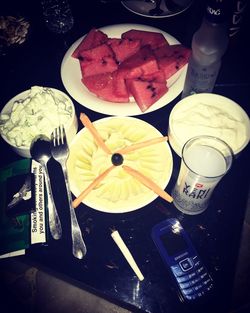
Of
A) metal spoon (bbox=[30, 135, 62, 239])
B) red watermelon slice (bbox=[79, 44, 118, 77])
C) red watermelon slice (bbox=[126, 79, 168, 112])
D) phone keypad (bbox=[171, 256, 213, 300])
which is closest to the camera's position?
phone keypad (bbox=[171, 256, 213, 300])

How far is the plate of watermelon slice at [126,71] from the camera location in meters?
1.27

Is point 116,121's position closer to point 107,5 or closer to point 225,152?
point 225,152

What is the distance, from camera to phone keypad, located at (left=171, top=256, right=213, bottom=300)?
0.91 metres

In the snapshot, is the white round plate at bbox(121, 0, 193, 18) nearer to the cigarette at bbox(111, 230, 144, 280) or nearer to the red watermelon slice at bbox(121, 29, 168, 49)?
the red watermelon slice at bbox(121, 29, 168, 49)

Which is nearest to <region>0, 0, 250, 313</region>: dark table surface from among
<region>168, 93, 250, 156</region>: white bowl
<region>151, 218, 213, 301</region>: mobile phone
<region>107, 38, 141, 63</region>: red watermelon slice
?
<region>151, 218, 213, 301</region>: mobile phone

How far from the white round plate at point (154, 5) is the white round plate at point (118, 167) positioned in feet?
3.11

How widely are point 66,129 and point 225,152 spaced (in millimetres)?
652

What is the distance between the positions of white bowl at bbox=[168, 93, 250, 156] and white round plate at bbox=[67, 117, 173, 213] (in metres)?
0.08

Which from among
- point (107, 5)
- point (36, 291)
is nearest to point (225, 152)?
point (107, 5)

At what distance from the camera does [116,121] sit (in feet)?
3.90

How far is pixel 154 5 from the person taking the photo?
1.76 m

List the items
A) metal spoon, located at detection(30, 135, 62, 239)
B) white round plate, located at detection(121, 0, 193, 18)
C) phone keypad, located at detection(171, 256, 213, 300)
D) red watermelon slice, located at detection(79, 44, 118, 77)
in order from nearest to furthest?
phone keypad, located at detection(171, 256, 213, 300) < metal spoon, located at detection(30, 135, 62, 239) < red watermelon slice, located at detection(79, 44, 118, 77) < white round plate, located at detection(121, 0, 193, 18)

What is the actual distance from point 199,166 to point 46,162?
0.65 metres

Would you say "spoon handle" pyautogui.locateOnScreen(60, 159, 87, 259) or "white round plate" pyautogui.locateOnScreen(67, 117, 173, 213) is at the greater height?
"white round plate" pyautogui.locateOnScreen(67, 117, 173, 213)
